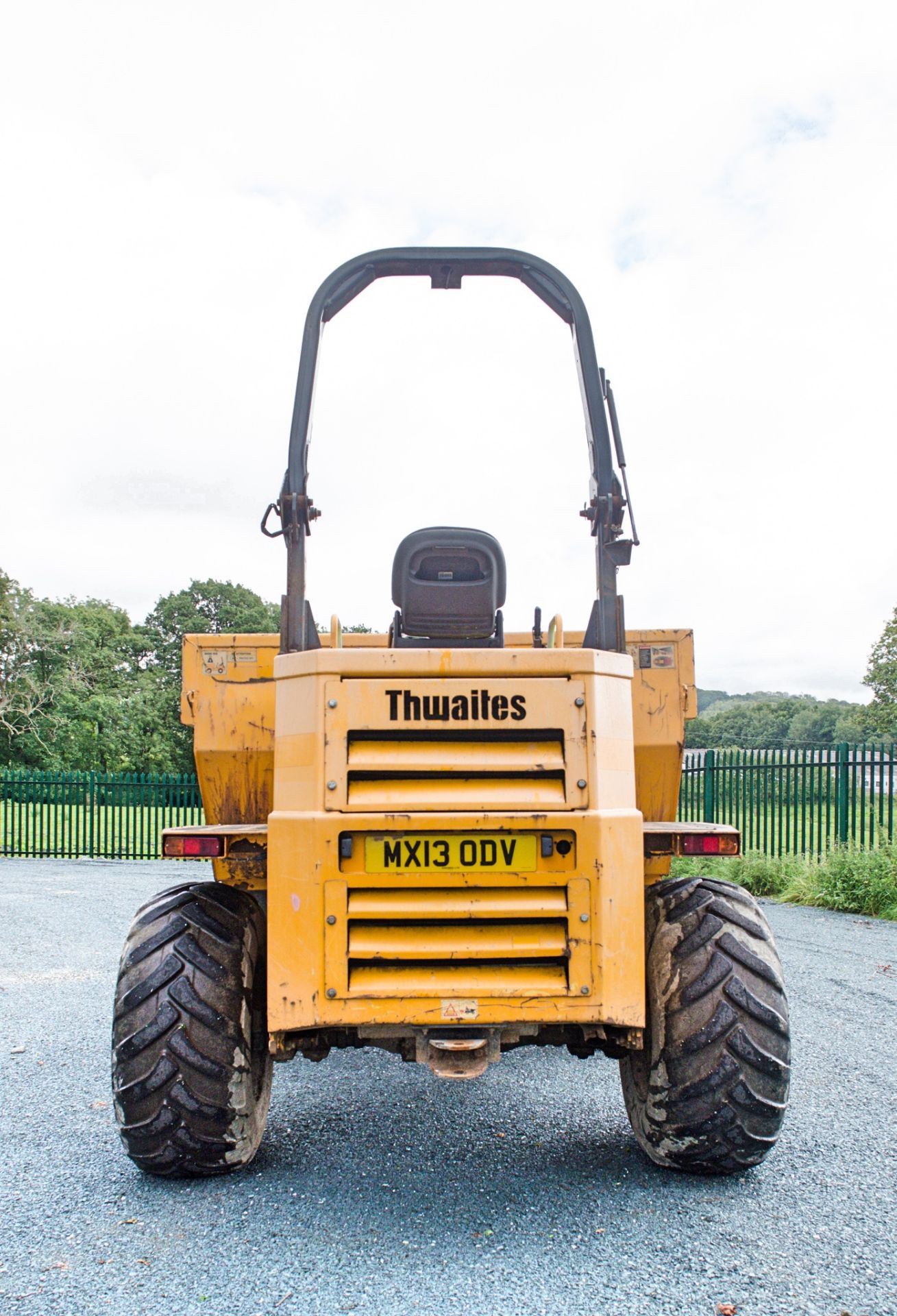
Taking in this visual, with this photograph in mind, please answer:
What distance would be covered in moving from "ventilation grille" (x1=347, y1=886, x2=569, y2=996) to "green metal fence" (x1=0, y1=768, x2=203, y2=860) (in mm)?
18443

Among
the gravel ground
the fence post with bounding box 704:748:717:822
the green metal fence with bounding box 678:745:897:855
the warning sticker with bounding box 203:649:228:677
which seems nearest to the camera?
the gravel ground

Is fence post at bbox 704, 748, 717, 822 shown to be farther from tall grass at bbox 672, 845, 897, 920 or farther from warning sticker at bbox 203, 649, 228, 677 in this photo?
warning sticker at bbox 203, 649, 228, 677

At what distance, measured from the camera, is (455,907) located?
3352 millimetres

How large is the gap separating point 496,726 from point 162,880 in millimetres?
13368

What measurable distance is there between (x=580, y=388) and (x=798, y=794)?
1094 cm

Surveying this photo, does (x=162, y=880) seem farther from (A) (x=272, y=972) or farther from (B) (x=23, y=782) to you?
(A) (x=272, y=972)

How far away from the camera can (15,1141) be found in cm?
429

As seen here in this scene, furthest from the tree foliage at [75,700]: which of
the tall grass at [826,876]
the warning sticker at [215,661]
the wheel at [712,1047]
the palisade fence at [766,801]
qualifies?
the wheel at [712,1047]

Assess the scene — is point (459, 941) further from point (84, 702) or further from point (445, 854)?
point (84, 702)

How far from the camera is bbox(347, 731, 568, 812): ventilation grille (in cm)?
336

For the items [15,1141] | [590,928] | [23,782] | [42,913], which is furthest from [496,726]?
[23,782]

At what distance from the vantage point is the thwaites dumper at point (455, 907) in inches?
131

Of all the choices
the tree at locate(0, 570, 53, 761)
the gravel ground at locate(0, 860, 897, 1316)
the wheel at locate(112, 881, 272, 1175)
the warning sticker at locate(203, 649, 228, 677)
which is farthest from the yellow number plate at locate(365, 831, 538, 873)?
the tree at locate(0, 570, 53, 761)

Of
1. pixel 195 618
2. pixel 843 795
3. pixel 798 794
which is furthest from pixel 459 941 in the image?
pixel 195 618
